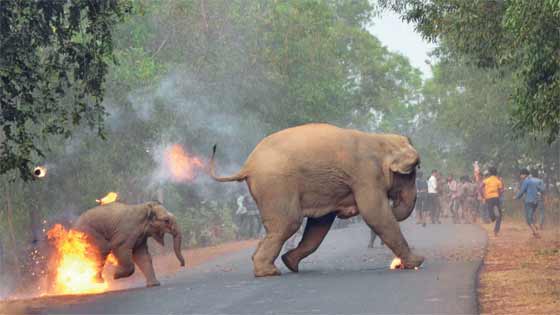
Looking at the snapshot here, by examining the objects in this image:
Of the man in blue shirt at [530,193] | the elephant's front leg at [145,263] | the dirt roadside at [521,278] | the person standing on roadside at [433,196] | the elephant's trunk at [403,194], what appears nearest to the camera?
the dirt roadside at [521,278]

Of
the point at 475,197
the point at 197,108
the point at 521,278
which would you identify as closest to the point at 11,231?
the point at 521,278

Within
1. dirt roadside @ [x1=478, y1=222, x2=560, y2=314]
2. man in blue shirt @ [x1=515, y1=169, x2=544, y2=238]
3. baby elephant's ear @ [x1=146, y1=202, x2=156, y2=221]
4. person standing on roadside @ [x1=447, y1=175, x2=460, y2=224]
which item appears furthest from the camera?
person standing on roadside @ [x1=447, y1=175, x2=460, y2=224]

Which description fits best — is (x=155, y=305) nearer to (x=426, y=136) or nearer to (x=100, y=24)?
(x=100, y=24)

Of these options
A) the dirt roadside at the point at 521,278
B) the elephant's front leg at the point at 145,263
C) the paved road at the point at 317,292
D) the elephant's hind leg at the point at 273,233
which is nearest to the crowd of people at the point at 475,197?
the dirt roadside at the point at 521,278

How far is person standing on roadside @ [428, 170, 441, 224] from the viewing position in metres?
37.8

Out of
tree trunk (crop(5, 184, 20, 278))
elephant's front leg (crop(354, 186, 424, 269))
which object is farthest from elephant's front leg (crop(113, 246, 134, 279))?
tree trunk (crop(5, 184, 20, 278))

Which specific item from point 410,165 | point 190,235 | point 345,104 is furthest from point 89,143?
point 345,104

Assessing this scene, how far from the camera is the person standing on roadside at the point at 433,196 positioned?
124 ft

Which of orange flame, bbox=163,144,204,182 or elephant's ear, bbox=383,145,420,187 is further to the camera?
orange flame, bbox=163,144,204,182

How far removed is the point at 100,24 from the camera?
13.9 metres

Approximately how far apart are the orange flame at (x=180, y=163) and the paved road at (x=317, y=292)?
33.9 feet

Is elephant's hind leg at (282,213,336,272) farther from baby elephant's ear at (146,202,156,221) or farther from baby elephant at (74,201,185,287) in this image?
baby elephant's ear at (146,202,156,221)

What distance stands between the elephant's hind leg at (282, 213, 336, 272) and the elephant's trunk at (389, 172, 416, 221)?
1.03 m

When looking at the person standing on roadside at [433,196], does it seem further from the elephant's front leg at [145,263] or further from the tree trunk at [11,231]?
the elephant's front leg at [145,263]
